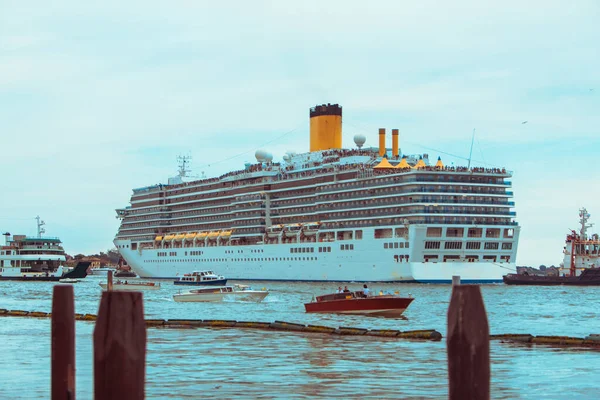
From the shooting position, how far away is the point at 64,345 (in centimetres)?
1099

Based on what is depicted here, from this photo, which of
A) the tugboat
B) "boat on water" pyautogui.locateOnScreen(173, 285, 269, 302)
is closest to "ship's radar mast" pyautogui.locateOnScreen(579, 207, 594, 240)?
the tugboat

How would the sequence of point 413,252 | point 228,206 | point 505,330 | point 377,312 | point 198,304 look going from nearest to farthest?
point 505,330
point 377,312
point 198,304
point 413,252
point 228,206

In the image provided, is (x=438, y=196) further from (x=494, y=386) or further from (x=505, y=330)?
(x=494, y=386)

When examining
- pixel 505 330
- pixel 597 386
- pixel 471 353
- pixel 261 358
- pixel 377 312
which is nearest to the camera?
pixel 471 353

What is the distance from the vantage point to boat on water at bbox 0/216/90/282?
4909 inches

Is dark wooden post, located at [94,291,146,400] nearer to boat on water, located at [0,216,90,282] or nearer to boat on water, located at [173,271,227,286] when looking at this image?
boat on water, located at [173,271,227,286]

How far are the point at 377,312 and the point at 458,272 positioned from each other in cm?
4776

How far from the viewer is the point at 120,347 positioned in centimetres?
855

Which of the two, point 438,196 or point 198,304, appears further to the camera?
point 438,196

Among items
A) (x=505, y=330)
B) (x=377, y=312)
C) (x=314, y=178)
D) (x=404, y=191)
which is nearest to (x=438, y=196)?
(x=404, y=191)

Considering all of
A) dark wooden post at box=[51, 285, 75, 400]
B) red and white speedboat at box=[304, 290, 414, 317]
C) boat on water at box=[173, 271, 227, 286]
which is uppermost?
dark wooden post at box=[51, 285, 75, 400]

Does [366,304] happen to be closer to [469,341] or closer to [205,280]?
[469,341]

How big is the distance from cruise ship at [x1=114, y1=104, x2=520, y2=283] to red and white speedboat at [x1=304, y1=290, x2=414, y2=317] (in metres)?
45.8

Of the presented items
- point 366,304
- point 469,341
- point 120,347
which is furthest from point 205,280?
point 469,341
